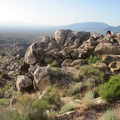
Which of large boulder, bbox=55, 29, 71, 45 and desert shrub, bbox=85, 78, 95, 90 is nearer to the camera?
desert shrub, bbox=85, 78, 95, 90

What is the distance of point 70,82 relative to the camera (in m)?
16.5

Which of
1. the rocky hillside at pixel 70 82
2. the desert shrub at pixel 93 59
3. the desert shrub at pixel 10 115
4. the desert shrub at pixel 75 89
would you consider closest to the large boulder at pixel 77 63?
the rocky hillside at pixel 70 82

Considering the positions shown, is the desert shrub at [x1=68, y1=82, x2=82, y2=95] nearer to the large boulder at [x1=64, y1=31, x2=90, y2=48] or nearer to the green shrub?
the green shrub

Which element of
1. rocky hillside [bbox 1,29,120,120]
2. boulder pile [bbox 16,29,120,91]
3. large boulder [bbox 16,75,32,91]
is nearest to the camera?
rocky hillside [bbox 1,29,120,120]

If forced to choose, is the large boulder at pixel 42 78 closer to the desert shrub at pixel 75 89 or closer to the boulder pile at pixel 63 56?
the boulder pile at pixel 63 56

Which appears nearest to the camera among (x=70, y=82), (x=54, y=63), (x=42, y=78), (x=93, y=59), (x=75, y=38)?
(x=70, y=82)

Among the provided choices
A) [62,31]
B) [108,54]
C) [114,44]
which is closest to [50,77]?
Answer: [108,54]

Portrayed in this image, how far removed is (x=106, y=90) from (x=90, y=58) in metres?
8.92

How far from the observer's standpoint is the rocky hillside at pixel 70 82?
10.4m

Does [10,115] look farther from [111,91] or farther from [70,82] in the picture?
[70,82]

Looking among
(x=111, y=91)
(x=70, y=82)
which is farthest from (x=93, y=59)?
(x=111, y=91)

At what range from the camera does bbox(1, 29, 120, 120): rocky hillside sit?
1039 cm

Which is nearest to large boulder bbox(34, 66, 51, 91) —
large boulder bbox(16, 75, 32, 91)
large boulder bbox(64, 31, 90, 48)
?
large boulder bbox(16, 75, 32, 91)

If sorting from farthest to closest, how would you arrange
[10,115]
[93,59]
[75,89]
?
[93,59] → [75,89] → [10,115]
